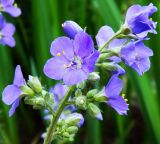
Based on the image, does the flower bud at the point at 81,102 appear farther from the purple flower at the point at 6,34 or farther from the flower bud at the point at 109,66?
the purple flower at the point at 6,34

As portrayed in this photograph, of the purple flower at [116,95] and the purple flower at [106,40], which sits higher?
the purple flower at [106,40]

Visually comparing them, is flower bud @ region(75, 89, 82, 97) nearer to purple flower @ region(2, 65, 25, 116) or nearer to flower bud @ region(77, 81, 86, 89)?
flower bud @ region(77, 81, 86, 89)

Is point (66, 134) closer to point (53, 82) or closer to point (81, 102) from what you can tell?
point (81, 102)

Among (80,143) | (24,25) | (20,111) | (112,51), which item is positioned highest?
(24,25)

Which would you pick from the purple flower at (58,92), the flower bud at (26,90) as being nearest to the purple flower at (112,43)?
the flower bud at (26,90)

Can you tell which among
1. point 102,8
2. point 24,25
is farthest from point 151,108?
point 24,25

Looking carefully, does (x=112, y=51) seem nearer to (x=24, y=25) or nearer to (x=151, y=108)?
(x=151, y=108)

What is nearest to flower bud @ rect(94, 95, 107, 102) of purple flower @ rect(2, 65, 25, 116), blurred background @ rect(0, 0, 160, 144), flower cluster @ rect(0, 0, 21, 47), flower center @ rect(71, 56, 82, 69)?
flower center @ rect(71, 56, 82, 69)
